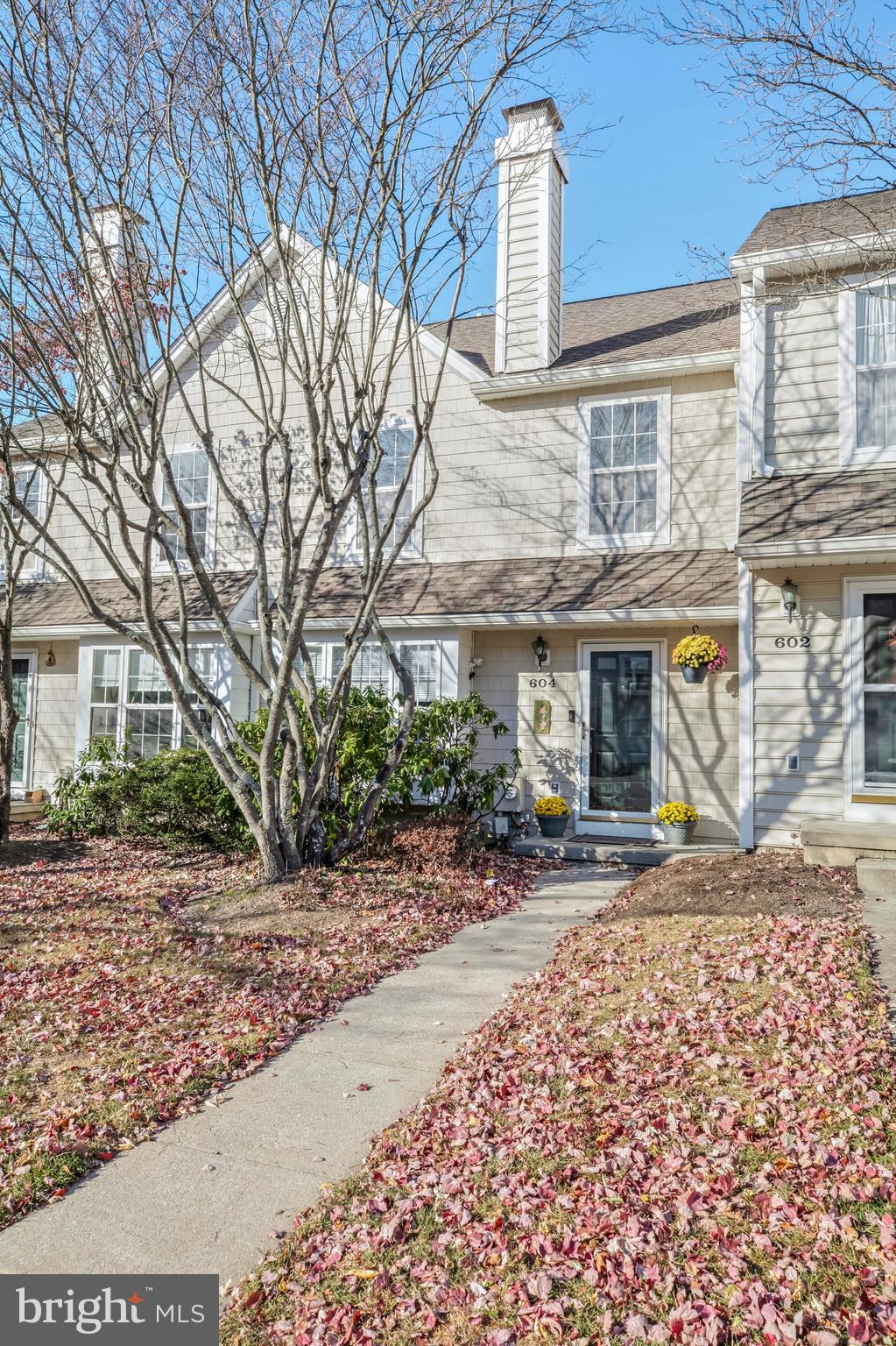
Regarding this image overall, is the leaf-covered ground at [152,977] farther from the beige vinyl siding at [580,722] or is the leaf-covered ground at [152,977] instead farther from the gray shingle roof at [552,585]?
the gray shingle roof at [552,585]

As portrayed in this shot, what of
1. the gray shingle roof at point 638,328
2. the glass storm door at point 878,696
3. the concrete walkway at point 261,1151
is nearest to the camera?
the concrete walkway at point 261,1151

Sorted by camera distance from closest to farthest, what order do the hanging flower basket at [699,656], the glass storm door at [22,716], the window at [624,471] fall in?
the hanging flower basket at [699,656] < the window at [624,471] < the glass storm door at [22,716]

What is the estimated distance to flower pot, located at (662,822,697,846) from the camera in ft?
30.0

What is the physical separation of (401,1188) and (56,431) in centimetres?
1231

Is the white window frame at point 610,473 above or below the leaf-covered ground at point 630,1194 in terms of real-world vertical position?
above

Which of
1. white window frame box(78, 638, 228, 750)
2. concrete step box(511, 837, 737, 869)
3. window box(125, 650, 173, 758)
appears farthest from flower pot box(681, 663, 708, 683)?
window box(125, 650, 173, 758)

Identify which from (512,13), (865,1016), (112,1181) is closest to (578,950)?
(865,1016)

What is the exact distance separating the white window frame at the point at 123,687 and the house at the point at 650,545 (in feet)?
0.13

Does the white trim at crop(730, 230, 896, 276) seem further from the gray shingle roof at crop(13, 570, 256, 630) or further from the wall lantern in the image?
the gray shingle roof at crop(13, 570, 256, 630)

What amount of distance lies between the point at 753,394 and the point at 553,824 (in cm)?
474

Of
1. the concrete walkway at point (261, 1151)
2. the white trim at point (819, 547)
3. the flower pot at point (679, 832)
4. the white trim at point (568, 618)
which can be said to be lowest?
the concrete walkway at point (261, 1151)

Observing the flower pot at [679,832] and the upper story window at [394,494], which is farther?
the upper story window at [394,494]

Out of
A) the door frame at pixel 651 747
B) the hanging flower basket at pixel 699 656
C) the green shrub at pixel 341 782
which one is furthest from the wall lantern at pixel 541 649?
the hanging flower basket at pixel 699 656

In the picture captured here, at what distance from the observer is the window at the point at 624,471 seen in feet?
32.4
